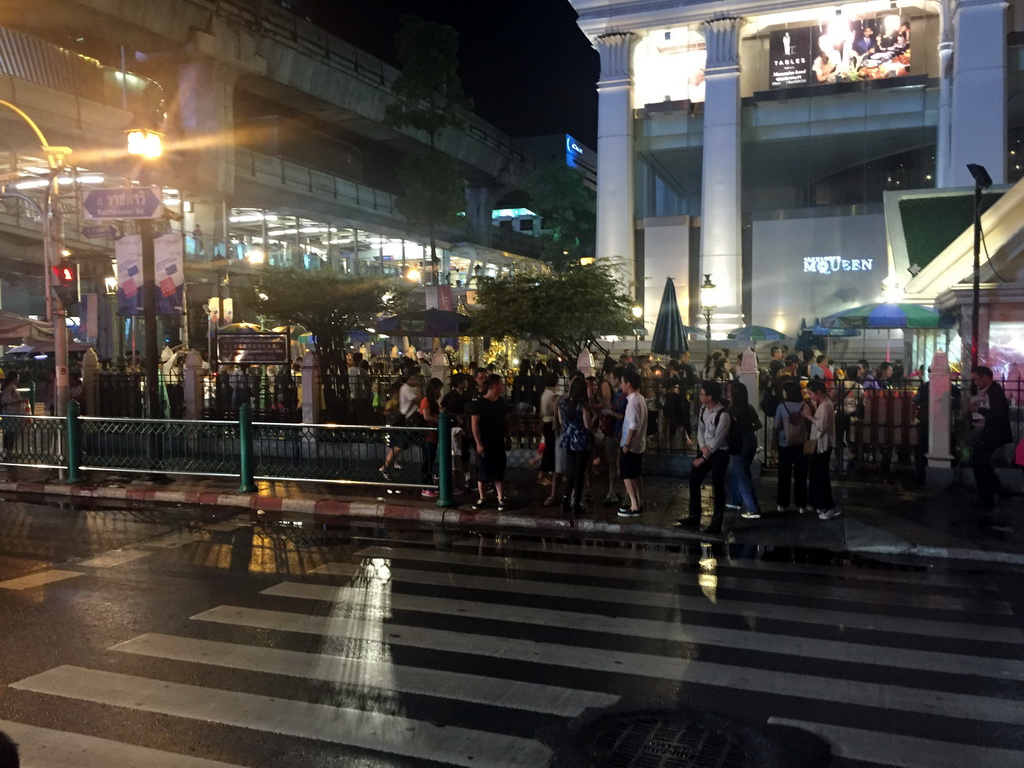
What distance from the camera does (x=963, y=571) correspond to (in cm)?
857

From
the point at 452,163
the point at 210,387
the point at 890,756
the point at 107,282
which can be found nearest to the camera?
the point at 890,756

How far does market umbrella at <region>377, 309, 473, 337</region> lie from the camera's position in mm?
21547

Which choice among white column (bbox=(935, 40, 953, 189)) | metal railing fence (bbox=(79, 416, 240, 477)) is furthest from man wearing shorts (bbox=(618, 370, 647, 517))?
white column (bbox=(935, 40, 953, 189))

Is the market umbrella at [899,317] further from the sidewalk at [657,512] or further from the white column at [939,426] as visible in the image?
the sidewalk at [657,512]

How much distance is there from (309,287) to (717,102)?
18.9 m

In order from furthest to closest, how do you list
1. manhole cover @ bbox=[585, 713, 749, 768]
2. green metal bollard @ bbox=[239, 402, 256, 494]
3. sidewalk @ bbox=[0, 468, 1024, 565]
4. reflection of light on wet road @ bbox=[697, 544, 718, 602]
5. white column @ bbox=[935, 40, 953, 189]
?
white column @ bbox=[935, 40, 953, 189] → green metal bollard @ bbox=[239, 402, 256, 494] → sidewalk @ bbox=[0, 468, 1024, 565] → reflection of light on wet road @ bbox=[697, 544, 718, 602] → manhole cover @ bbox=[585, 713, 749, 768]

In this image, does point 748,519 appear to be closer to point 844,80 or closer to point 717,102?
point 717,102

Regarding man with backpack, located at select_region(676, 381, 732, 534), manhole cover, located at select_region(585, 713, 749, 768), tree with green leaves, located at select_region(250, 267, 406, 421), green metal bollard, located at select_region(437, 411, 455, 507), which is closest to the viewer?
manhole cover, located at select_region(585, 713, 749, 768)

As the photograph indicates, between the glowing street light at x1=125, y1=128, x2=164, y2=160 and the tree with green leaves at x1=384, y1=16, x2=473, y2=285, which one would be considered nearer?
the glowing street light at x1=125, y1=128, x2=164, y2=160

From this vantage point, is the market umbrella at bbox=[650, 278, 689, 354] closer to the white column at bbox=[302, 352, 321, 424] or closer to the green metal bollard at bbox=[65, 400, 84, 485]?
the white column at bbox=[302, 352, 321, 424]

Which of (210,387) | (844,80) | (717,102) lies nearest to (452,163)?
(717,102)

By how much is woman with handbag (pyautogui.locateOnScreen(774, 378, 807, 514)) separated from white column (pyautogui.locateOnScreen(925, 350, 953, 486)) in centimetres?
294

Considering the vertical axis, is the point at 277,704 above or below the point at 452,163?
below

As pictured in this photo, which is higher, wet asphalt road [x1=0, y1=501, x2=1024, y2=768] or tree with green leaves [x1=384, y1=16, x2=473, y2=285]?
tree with green leaves [x1=384, y1=16, x2=473, y2=285]
